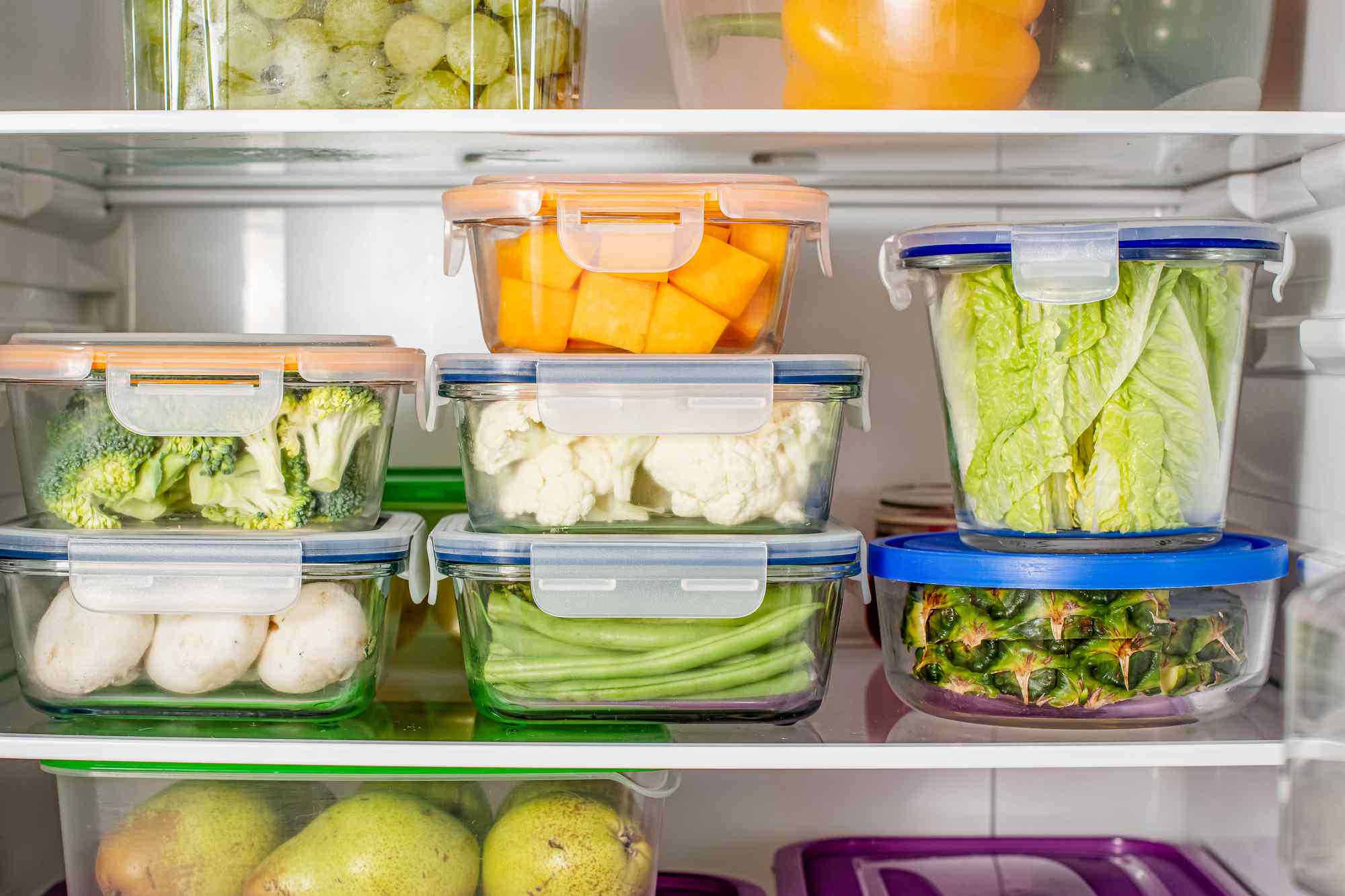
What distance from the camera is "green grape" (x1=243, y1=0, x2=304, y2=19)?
0.97 metres

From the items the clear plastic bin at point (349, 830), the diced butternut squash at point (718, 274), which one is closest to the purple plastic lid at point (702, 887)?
the clear plastic bin at point (349, 830)

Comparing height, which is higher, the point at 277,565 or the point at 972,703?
the point at 277,565

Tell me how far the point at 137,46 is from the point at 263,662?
20.8 inches

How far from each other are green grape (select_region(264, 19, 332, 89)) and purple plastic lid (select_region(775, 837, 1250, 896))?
2.97ft

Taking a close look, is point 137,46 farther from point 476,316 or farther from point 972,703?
point 972,703

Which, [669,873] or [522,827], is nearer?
[522,827]

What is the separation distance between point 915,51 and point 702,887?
2.83 feet

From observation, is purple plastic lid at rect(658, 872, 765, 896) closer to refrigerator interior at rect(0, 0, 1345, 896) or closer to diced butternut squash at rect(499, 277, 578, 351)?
refrigerator interior at rect(0, 0, 1345, 896)

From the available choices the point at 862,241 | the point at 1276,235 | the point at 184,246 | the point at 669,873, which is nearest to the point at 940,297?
the point at 1276,235

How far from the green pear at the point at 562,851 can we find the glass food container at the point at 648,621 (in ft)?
0.25

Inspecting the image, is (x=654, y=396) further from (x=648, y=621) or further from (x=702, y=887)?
(x=702, y=887)

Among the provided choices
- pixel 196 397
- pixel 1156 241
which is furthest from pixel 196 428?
pixel 1156 241

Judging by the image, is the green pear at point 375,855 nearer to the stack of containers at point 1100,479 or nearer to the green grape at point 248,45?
the stack of containers at point 1100,479

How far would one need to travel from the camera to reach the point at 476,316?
1.38 meters
